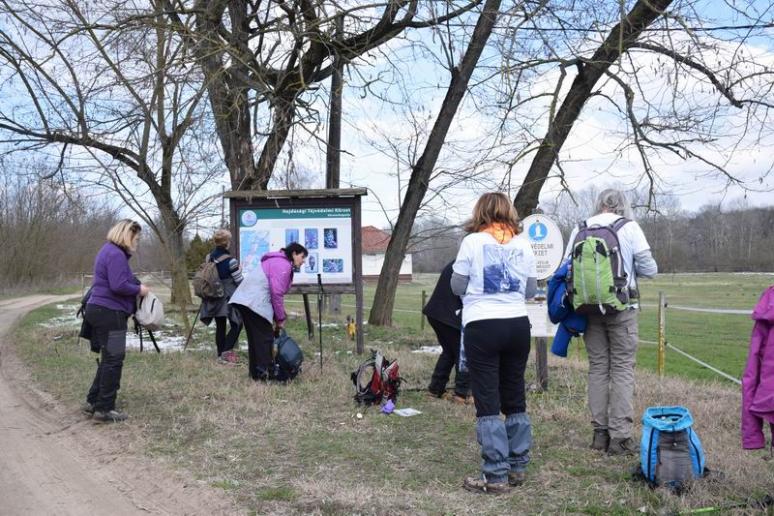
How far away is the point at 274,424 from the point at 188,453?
3.04 feet

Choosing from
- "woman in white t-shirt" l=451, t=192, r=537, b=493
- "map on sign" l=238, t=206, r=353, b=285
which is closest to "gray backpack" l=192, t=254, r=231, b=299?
"map on sign" l=238, t=206, r=353, b=285

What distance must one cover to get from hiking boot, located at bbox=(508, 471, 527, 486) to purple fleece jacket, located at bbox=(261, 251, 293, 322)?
12.0ft

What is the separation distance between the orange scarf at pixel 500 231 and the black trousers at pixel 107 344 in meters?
3.57

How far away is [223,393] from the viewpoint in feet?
23.6

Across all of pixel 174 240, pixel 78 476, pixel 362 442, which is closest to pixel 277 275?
pixel 362 442

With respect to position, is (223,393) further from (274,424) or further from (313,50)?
(313,50)

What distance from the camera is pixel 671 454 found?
4.19 meters

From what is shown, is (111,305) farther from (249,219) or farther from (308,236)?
(308,236)

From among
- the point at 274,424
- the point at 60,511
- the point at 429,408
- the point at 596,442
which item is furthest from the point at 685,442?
the point at 60,511

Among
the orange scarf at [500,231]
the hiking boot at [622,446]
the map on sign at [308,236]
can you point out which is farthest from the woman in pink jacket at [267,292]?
the hiking boot at [622,446]

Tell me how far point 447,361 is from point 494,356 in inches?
110

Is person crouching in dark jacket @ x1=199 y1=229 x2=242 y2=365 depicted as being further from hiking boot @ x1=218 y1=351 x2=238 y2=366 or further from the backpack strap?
the backpack strap

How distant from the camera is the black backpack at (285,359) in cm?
771

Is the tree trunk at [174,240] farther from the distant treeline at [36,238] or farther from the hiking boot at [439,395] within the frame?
the distant treeline at [36,238]
